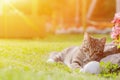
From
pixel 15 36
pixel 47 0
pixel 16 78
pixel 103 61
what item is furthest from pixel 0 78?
pixel 47 0

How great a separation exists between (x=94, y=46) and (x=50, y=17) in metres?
18.3

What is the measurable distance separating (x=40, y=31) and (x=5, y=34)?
50.2 inches

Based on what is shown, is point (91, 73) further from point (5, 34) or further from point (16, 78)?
point (5, 34)

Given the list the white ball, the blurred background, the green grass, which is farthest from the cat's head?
the blurred background

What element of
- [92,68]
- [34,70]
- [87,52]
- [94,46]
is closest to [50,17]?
[87,52]

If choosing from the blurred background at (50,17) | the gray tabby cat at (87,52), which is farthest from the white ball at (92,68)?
the blurred background at (50,17)

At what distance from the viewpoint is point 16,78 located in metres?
4.47

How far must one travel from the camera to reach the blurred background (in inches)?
615

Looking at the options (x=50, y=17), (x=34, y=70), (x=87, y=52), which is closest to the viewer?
(x=34, y=70)

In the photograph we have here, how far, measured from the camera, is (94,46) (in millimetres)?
6586

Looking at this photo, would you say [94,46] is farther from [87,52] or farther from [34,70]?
[34,70]

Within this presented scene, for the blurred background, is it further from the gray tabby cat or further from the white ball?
the white ball

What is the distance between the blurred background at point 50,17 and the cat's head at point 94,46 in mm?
2115

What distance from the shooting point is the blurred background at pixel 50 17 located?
1561cm
